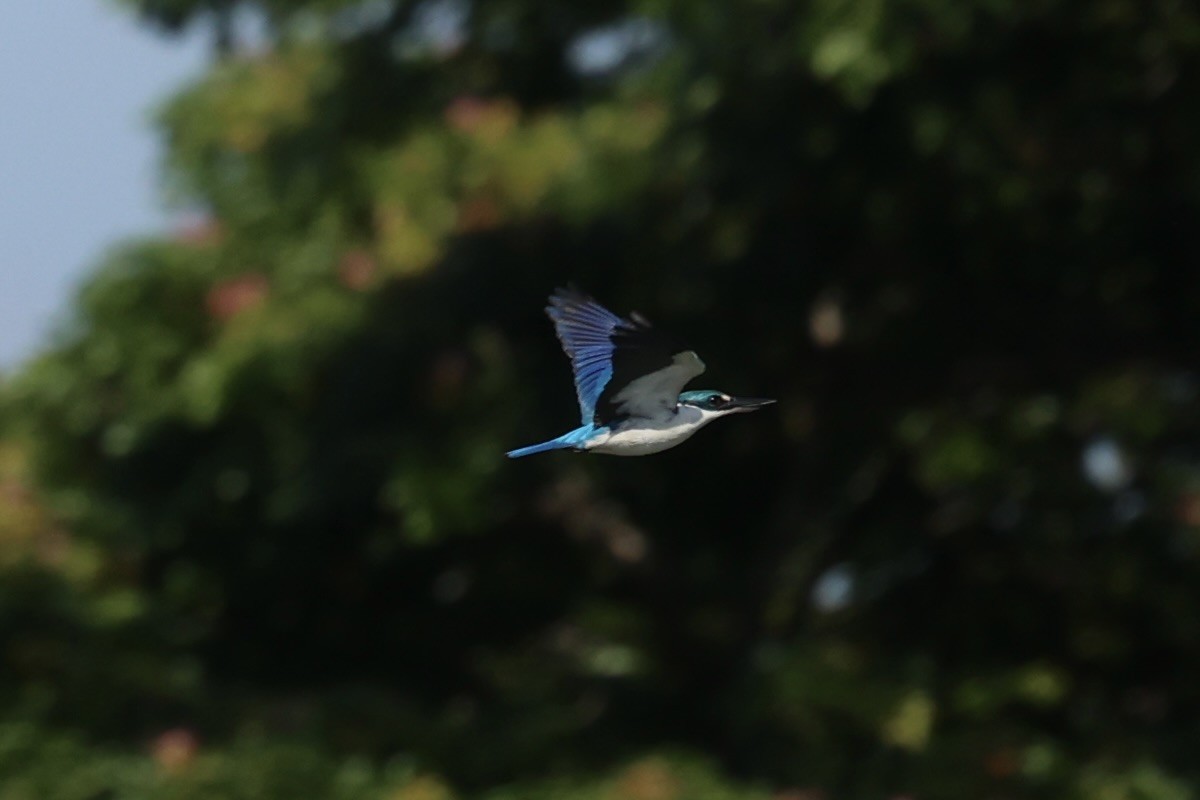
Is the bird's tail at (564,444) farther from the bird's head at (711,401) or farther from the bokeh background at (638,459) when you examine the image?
the bokeh background at (638,459)

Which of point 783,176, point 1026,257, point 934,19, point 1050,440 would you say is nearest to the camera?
point 934,19

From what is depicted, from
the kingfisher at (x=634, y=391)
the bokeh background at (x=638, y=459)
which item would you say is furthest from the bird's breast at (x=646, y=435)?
the bokeh background at (x=638, y=459)

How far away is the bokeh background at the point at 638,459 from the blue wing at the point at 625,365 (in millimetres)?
3497

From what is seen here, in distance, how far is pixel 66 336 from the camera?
9266 mm

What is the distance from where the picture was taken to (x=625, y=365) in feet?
13.8

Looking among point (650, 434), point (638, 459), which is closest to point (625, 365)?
point (650, 434)

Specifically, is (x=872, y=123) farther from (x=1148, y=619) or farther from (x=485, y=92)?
(x=1148, y=619)

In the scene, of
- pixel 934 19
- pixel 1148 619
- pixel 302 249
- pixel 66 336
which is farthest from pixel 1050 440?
pixel 66 336

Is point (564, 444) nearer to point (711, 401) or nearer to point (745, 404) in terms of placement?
point (711, 401)

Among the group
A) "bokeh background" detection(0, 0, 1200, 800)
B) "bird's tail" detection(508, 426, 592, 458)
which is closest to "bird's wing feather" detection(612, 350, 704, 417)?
"bird's tail" detection(508, 426, 592, 458)

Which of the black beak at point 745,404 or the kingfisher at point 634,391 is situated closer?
the black beak at point 745,404

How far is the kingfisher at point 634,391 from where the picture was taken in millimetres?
4113

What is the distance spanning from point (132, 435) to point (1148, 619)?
406 cm

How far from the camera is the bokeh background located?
8305mm
